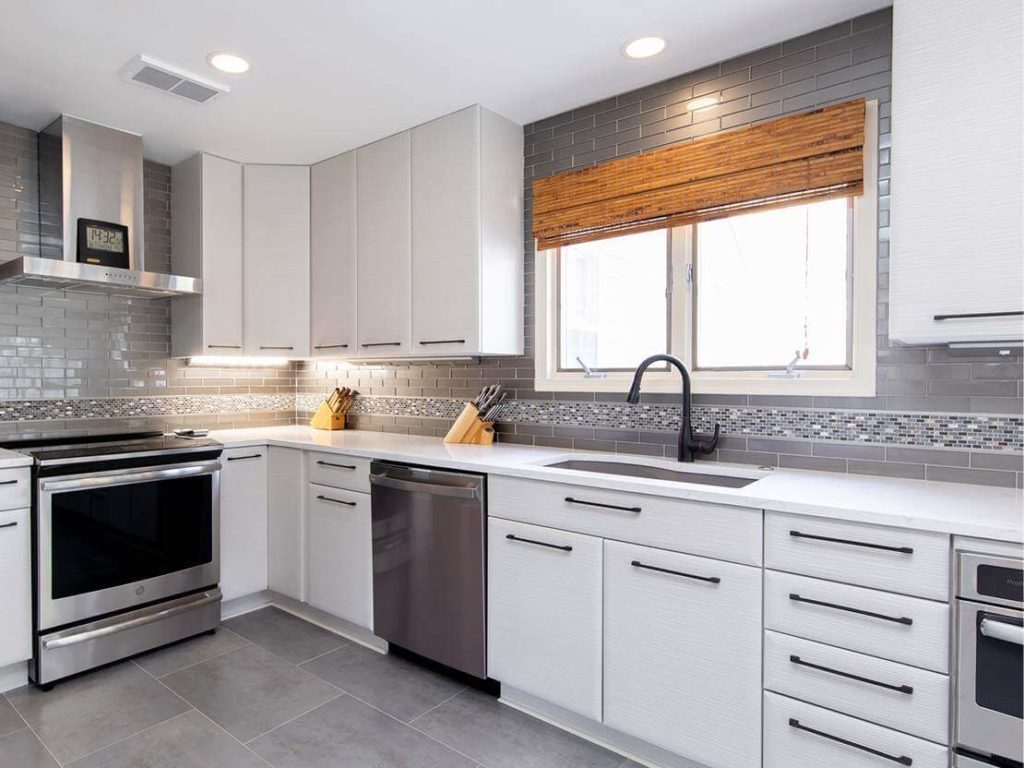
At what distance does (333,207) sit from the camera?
3.41 m

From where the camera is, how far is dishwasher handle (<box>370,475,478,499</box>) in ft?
7.58

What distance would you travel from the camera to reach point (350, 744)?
2.02 m

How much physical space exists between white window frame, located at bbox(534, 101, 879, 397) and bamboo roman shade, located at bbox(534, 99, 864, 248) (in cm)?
7

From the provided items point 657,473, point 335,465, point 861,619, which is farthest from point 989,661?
point 335,465

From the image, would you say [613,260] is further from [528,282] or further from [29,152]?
[29,152]

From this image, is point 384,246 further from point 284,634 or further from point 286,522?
point 284,634

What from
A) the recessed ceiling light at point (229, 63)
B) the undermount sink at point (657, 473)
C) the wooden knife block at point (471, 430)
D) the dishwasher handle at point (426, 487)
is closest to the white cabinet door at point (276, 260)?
the recessed ceiling light at point (229, 63)

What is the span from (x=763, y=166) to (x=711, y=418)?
98 centimetres

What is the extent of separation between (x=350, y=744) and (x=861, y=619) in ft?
5.38

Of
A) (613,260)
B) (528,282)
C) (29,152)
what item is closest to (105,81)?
(29,152)

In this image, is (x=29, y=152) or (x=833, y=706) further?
(x=29, y=152)

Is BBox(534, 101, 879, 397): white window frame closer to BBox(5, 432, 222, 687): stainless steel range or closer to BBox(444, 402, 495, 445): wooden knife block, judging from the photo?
BBox(444, 402, 495, 445): wooden knife block

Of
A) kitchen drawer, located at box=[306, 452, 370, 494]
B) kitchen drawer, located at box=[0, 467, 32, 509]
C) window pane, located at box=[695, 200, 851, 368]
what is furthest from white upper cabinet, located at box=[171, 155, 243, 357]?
window pane, located at box=[695, 200, 851, 368]

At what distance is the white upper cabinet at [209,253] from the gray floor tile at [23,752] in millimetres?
1887
